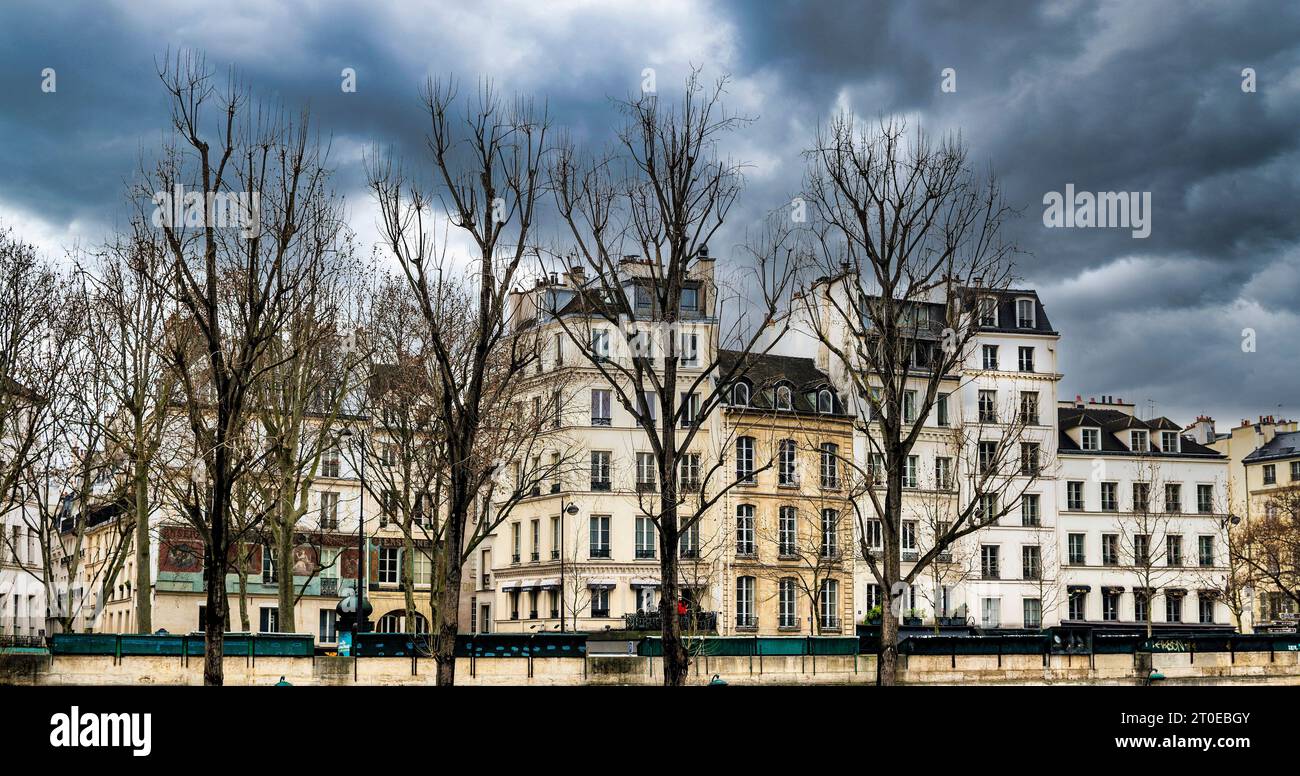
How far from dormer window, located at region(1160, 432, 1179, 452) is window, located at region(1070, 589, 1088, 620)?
1020 cm

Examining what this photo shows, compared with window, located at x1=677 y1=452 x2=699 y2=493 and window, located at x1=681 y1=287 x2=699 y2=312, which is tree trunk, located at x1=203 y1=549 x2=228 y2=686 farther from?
window, located at x1=681 y1=287 x2=699 y2=312

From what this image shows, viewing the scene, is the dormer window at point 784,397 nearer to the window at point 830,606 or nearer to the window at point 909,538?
the window at point 830,606

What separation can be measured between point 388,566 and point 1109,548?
38.2m

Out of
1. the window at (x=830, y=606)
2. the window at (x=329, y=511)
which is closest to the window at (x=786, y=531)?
the window at (x=830, y=606)

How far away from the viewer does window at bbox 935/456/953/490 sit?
6838 cm

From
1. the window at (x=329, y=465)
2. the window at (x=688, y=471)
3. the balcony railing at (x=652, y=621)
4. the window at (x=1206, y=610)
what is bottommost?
the window at (x=1206, y=610)

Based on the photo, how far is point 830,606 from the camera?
64125mm

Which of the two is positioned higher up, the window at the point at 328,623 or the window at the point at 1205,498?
the window at the point at 1205,498

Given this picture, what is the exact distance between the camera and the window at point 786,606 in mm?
62312

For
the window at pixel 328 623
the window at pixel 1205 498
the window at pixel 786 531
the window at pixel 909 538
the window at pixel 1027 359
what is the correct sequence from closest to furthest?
the window at pixel 786 531 → the window at pixel 328 623 → the window at pixel 909 538 → the window at pixel 1027 359 → the window at pixel 1205 498

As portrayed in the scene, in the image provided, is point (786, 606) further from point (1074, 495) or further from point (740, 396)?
point (1074, 495)

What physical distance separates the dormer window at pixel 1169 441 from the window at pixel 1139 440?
0.96 m

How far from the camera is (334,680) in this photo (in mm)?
36375
